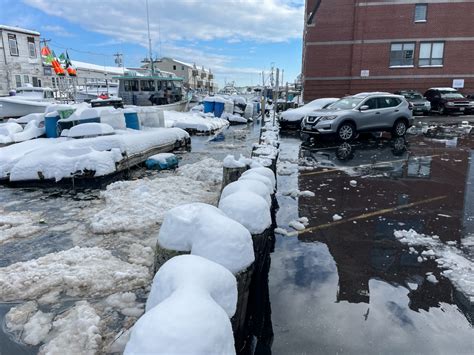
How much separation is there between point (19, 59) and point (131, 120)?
33018mm

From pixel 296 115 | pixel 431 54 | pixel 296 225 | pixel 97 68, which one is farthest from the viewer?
pixel 97 68

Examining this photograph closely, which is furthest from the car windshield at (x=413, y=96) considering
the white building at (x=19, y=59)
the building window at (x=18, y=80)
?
the building window at (x=18, y=80)

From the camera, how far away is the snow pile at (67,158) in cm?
810

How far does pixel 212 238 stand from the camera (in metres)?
2.80

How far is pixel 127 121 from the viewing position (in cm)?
1253

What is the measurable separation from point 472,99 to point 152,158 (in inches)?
965

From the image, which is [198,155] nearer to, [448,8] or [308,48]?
[308,48]

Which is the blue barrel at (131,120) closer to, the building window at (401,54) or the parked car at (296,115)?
the parked car at (296,115)

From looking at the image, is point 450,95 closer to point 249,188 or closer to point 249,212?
point 249,188

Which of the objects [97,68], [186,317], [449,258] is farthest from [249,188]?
[97,68]

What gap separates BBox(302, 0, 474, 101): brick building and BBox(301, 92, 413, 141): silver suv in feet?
53.7

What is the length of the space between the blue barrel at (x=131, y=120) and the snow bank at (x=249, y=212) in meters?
9.92

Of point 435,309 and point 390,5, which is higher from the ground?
point 390,5

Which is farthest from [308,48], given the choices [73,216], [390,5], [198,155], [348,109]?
[73,216]
